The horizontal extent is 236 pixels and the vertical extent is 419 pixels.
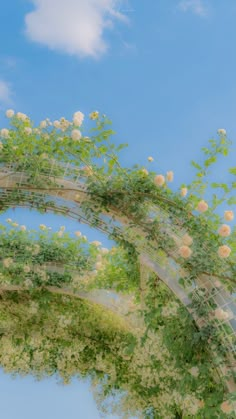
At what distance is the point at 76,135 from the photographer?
158 inches

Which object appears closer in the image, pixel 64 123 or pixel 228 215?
pixel 228 215

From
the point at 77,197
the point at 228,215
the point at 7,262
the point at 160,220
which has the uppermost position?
the point at 7,262

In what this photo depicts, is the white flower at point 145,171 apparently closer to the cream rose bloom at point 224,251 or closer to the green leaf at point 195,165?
the green leaf at point 195,165

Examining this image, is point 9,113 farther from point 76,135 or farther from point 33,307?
point 33,307

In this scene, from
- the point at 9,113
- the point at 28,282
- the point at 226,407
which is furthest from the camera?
the point at 28,282

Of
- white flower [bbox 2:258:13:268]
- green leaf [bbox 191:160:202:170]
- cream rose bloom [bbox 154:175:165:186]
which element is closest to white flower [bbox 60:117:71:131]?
cream rose bloom [bbox 154:175:165:186]

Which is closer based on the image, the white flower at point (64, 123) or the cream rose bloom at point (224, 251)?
the cream rose bloom at point (224, 251)

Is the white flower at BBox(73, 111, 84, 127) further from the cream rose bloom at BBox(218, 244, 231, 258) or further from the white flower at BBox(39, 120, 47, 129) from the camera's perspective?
the cream rose bloom at BBox(218, 244, 231, 258)

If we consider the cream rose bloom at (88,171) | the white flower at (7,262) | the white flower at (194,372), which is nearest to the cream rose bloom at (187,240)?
the cream rose bloom at (88,171)

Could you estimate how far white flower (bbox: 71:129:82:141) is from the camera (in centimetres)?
401

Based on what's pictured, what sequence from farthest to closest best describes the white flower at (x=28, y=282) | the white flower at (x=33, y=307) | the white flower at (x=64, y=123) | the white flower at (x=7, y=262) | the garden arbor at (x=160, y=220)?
the white flower at (x=33, y=307)
the white flower at (x=28, y=282)
the white flower at (x=7, y=262)
the white flower at (x=64, y=123)
the garden arbor at (x=160, y=220)

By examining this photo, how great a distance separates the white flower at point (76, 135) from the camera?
4005 mm

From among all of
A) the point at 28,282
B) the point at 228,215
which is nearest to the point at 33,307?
the point at 28,282

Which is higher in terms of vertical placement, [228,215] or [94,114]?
[94,114]
